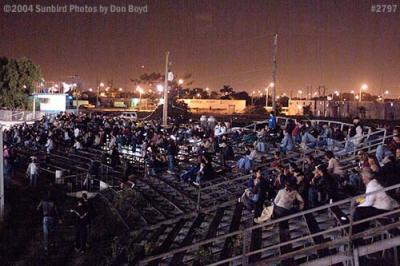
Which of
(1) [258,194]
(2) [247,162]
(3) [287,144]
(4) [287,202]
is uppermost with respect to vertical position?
(3) [287,144]

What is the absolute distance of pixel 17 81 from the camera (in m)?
68.6

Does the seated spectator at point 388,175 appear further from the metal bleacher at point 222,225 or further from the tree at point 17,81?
the tree at point 17,81

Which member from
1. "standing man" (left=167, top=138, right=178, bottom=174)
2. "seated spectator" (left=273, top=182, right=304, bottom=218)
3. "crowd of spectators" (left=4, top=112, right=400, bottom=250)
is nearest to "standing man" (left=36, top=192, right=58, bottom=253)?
"crowd of spectators" (left=4, top=112, right=400, bottom=250)

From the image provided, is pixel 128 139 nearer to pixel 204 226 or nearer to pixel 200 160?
pixel 200 160

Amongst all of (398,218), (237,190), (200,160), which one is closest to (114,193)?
(200,160)

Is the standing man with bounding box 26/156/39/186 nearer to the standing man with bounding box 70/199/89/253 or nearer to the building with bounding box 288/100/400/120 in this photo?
the standing man with bounding box 70/199/89/253

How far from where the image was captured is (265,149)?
19656 mm

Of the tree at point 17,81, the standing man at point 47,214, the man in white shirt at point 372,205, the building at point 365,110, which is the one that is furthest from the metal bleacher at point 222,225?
the tree at point 17,81

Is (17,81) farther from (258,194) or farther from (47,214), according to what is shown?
(258,194)

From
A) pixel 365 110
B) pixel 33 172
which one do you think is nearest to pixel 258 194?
pixel 33 172

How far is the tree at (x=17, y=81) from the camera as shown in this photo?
68062 mm

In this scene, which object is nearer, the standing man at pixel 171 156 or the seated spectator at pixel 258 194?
the seated spectator at pixel 258 194

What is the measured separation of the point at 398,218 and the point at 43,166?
817 inches

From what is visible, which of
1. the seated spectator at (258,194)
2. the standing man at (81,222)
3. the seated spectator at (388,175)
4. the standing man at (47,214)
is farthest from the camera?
the standing man at (47,214)
